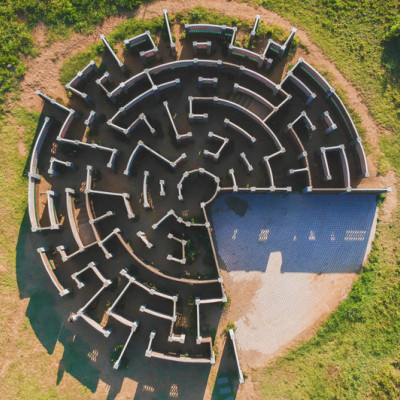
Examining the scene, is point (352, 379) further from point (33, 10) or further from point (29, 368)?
point (33, 10)

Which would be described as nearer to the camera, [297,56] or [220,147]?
[220,147]

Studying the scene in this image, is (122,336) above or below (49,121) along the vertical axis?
below

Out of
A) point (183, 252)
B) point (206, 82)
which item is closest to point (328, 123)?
point (206, 82)

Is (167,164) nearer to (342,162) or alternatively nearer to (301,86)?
(301,86)

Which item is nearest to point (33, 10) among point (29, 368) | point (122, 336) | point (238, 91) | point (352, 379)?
point (238, 91)

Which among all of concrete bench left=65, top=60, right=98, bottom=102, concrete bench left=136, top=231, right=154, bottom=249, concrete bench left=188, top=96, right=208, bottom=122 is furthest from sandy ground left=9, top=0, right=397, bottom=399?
concrete bench left=188, top=96, right=208, bottom=122

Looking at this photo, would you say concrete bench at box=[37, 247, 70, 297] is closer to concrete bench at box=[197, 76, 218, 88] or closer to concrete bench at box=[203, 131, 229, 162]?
concrete bench at box=[203, 131, 229, 162]

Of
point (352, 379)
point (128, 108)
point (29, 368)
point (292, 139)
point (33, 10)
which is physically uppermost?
point (33, 10)

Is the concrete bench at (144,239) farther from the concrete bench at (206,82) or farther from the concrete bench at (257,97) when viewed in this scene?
the concrete bench at (257,97)

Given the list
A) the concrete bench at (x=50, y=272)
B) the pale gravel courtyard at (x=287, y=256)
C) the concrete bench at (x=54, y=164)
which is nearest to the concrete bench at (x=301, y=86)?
the pale gravel courtyard at (x=287, y=256)
